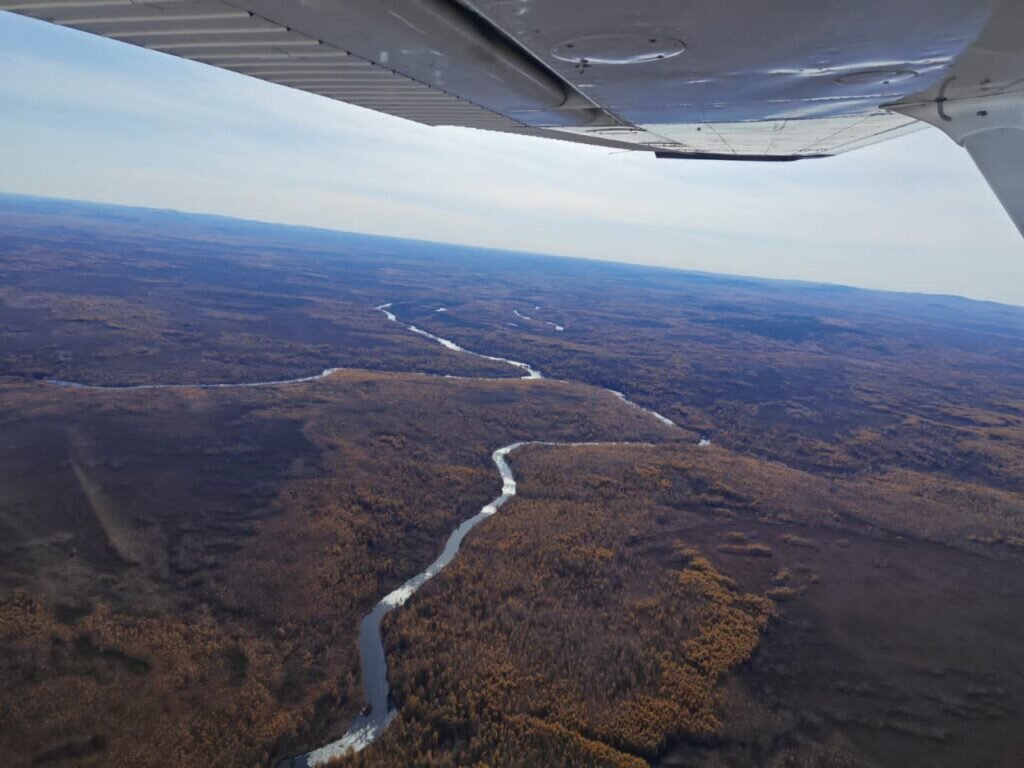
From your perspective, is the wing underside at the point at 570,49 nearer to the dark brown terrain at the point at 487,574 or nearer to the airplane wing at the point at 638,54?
the airplane wing at the point at 638,54

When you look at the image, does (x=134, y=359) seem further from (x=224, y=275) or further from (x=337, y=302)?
(x=224, y=275)

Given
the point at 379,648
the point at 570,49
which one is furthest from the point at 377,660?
the point at 570,49

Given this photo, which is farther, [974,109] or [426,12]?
[974,109]

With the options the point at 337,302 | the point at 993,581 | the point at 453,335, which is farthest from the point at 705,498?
the point at 337,302

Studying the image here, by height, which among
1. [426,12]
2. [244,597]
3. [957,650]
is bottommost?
[244,597]

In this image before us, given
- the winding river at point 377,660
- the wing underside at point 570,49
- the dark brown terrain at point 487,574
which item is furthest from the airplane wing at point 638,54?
the winding river at point 377,660

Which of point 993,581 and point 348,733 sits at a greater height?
point 993,581
